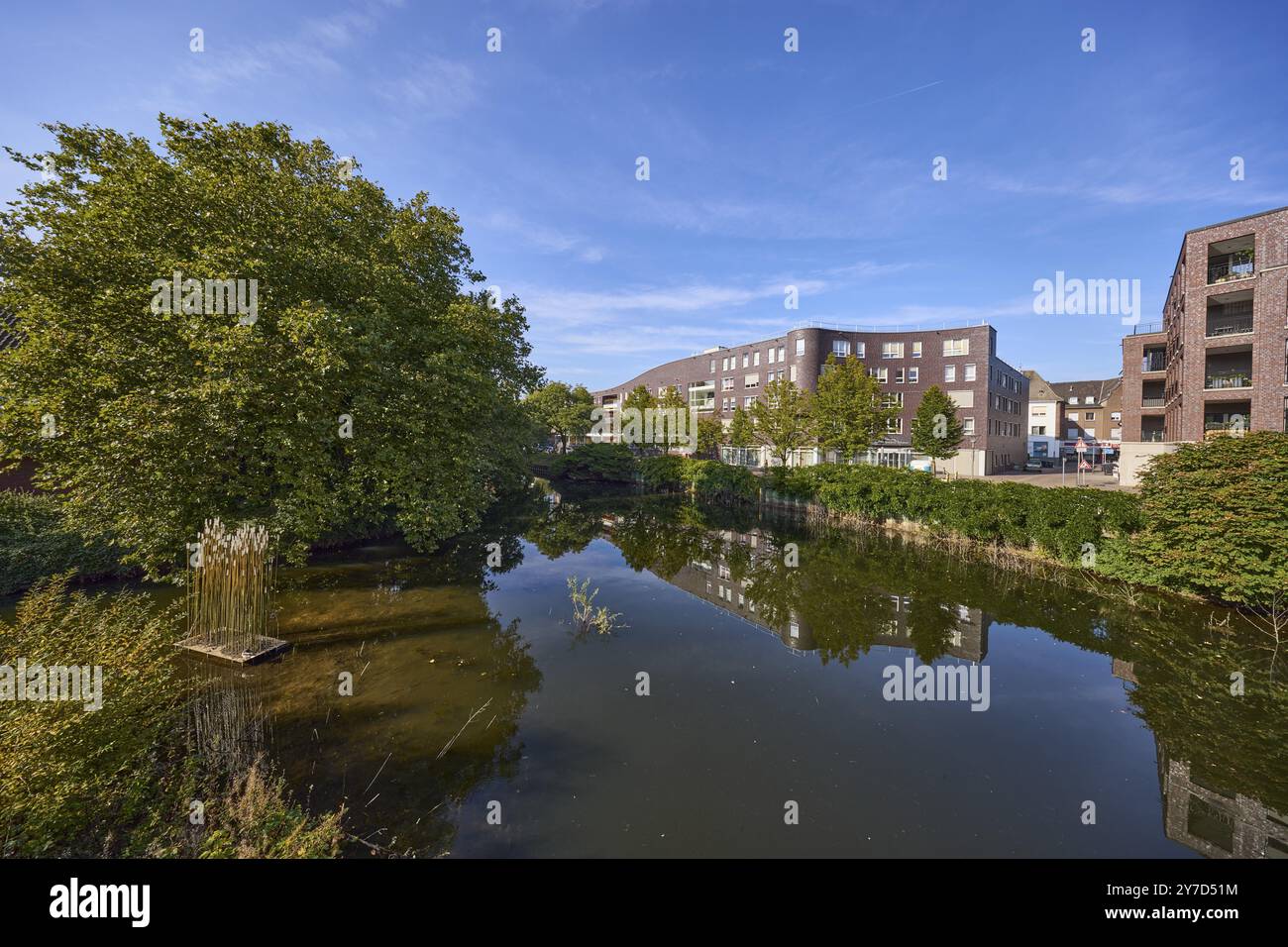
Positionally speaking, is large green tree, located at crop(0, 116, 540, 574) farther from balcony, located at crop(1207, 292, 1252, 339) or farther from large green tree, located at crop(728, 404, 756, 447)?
balcony, located at crop(1207, 292, 1252, 339)

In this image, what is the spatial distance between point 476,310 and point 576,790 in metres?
13.2

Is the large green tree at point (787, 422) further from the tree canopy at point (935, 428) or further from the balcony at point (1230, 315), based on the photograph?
the balcony at point (1230, 315)

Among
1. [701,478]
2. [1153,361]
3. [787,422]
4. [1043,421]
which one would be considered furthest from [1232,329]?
[1043,421]

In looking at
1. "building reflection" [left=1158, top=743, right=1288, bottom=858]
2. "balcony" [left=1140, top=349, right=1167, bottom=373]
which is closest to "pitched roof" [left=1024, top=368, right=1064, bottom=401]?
"balcony" [left=1140, top=349, right=1167, bottom=373]

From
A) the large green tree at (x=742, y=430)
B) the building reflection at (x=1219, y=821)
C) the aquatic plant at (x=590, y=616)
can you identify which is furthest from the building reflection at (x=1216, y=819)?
the large green tree at (x=742, y=430)

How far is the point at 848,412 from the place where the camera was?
123 ft

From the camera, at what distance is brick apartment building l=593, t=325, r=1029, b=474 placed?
49.3 m

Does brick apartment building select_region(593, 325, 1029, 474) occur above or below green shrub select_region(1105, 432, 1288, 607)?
above

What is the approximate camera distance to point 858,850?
5.31 meters

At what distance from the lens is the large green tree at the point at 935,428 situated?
126ft

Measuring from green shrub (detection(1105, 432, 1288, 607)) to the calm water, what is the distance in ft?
2.90

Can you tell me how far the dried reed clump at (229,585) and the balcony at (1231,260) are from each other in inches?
1792
